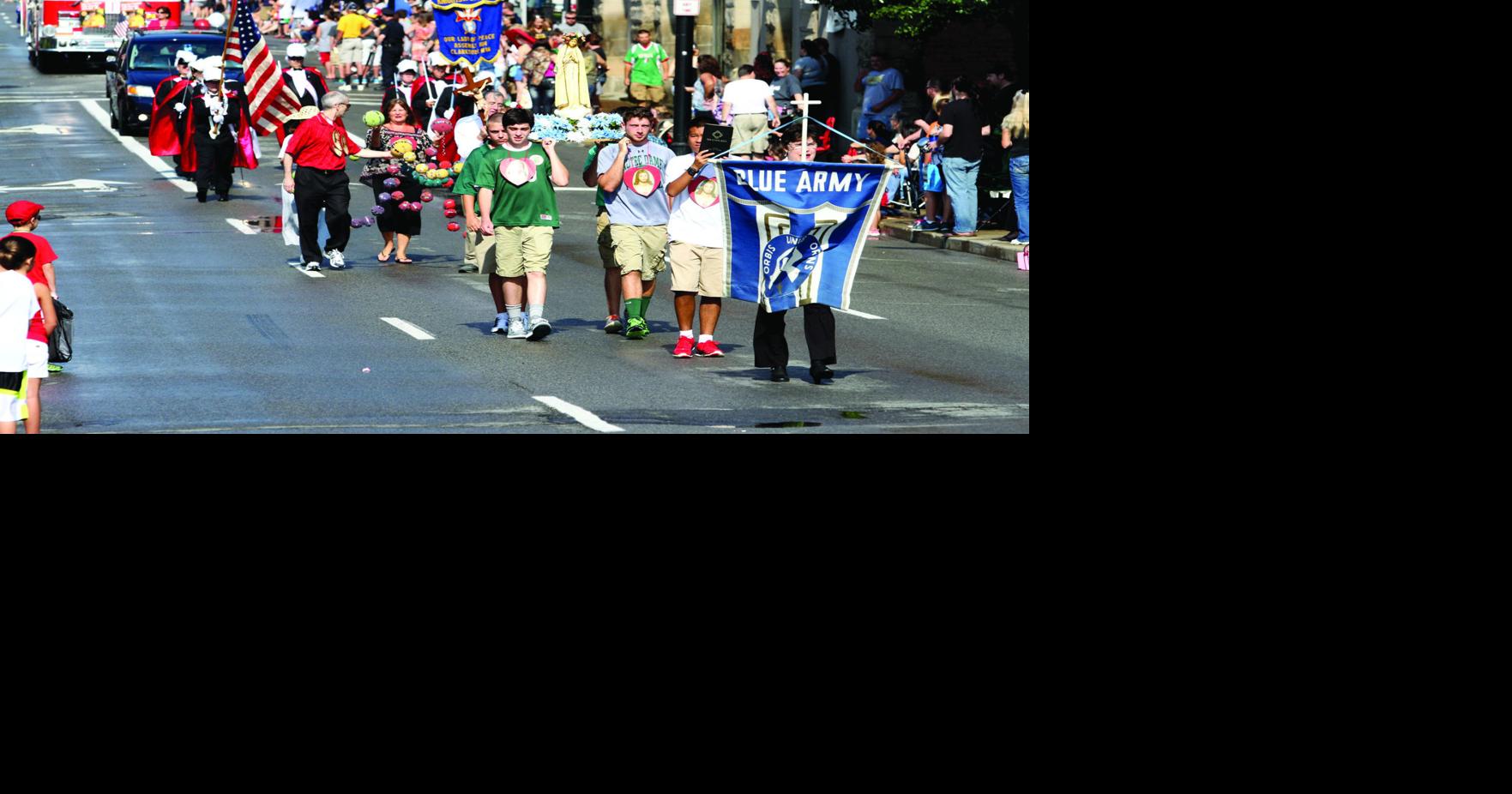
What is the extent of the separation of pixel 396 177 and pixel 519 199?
4643 mm

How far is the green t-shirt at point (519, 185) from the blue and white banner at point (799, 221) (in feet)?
5.32

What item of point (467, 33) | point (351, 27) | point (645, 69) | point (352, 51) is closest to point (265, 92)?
point (467, 33)

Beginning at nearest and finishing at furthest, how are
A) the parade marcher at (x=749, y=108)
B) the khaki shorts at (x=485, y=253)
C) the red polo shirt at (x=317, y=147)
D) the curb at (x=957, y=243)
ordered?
1. the khaki shorts at (x=485, y=253)
2. the red polo shirt at (x=317, y=147)
3. the curb at (x=957, y=243)
4. the parade marcher at (x=749, y=108)

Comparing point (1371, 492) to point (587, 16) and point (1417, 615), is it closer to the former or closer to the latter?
point (1417, 615)

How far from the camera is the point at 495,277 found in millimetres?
15492

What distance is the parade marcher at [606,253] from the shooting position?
591 inches

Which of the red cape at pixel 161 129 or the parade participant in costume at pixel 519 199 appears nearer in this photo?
the parade participant in costume at pixel 519 199

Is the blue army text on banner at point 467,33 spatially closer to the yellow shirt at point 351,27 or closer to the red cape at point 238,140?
the red cape at point 238,140

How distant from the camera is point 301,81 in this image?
2583cm

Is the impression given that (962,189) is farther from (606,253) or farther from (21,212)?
(21,212)

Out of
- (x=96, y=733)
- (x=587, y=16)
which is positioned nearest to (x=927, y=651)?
(x=96, y=733)

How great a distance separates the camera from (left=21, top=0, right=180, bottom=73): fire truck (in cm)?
5222

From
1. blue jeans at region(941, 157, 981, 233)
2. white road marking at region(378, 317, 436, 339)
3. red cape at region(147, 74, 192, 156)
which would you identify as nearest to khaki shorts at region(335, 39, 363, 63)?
red cape at region(147, 74, 192, 156)


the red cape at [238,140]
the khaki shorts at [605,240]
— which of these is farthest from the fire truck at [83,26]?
the khaki shorts at [605,240]
